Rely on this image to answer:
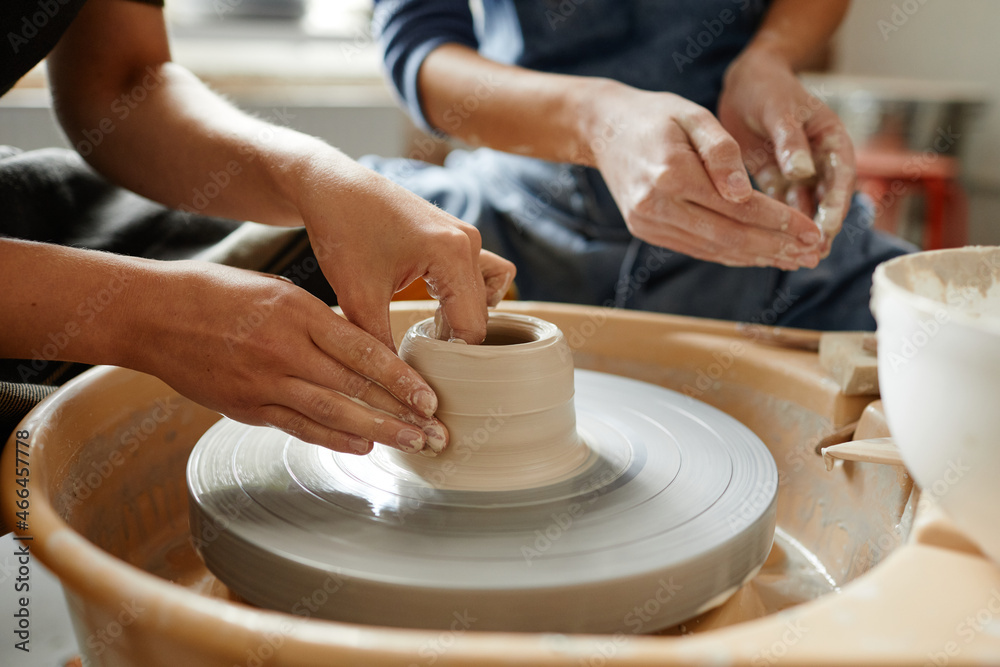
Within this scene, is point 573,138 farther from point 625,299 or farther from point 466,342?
point 466,342

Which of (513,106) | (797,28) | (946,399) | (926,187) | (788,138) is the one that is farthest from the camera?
(926,187)

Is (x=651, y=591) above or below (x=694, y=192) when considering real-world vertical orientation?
below

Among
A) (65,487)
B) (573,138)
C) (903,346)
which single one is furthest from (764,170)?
(65,487)

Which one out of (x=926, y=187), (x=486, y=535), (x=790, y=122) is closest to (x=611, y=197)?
(x=790, y=122)

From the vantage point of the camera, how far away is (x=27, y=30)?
917mm

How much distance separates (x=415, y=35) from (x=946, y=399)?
4.18 ft

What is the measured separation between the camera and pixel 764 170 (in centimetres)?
116

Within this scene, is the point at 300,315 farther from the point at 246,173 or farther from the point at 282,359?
the point at 246,173

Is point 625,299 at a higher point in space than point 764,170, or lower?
lower

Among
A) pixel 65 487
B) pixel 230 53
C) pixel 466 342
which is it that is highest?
pixel 466 342

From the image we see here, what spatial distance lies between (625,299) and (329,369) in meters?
0.87

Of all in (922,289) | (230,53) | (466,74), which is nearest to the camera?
(922,289)

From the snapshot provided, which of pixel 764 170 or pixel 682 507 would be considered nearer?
pixel 682 507

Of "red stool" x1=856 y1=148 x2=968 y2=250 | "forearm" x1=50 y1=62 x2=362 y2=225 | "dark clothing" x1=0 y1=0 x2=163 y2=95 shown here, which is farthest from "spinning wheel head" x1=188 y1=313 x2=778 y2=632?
"red stool" x1=856 y1=148 x2=968 y2=250
